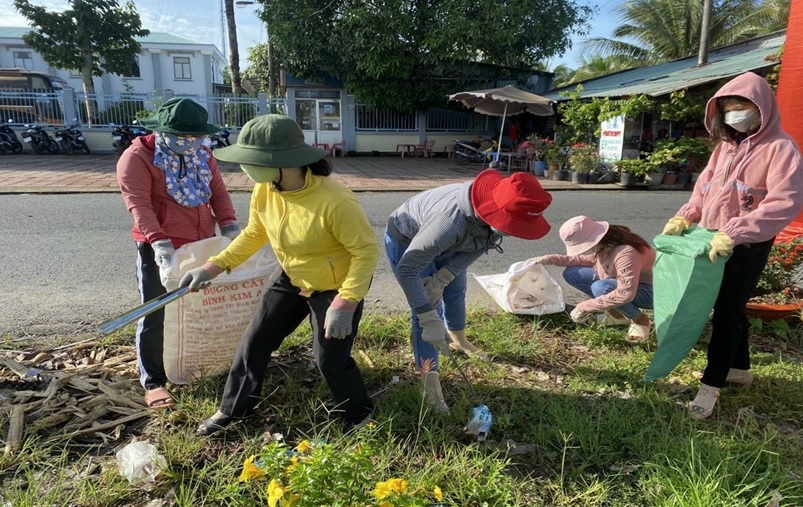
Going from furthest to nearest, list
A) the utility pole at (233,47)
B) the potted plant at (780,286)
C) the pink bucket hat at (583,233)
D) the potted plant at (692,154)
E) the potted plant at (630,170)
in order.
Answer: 1. the utility pole at (233,47)
2. the potted plant at (692,154)
3. the potted plant at (630,170)
4. the potted plant at (780,286)
5. the pink bucket hat at (583,233)

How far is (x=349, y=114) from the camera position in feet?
62.8

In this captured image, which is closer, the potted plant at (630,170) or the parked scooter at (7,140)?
the potted plant at (630,170)

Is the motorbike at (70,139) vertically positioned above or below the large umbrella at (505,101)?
below

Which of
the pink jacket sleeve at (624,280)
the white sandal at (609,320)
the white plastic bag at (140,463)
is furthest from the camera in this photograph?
the white sandal at (609,320)

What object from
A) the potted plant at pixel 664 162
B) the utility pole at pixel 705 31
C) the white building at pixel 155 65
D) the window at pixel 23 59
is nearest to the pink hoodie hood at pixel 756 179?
the potted plant at pixel 664 162

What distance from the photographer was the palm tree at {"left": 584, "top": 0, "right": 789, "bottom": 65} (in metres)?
20.1

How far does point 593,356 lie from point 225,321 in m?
2.16

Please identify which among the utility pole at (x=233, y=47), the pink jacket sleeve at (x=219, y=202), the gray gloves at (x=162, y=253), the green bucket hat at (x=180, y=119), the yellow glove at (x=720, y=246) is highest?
the utility pole at (x=233, y=47)

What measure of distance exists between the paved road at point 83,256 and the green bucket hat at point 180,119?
178 cm

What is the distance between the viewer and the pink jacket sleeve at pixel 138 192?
239 centimetres

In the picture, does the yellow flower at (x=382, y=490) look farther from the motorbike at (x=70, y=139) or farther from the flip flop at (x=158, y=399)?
the motorbike at (x=70, y=139)

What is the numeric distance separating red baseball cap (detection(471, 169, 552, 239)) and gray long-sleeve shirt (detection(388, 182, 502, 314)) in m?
0.08

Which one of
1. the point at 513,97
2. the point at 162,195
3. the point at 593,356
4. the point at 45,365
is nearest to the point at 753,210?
the point at 593,356

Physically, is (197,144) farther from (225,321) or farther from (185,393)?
(185,393)
